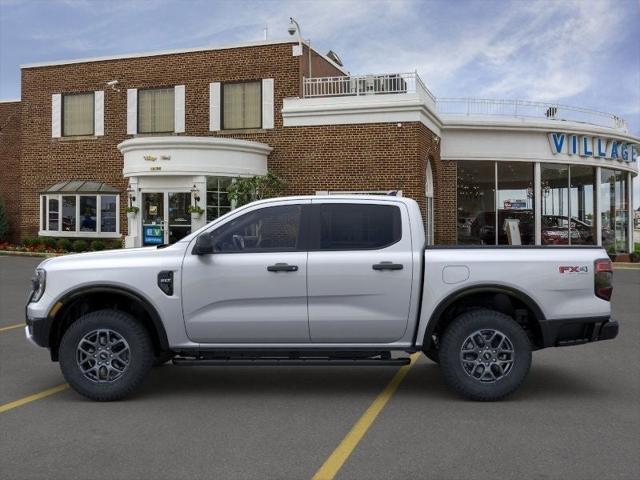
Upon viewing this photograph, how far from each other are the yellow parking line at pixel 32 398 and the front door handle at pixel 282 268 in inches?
96.1

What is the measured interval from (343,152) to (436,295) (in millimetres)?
16421

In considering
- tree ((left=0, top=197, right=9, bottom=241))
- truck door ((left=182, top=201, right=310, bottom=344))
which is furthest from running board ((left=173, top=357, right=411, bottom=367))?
tree ((left=0, top=197, right=9, bottom=241))

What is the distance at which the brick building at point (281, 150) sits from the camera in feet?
71.3

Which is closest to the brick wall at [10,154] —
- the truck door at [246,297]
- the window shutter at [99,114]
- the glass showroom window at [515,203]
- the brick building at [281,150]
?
the brick building at [281,150]

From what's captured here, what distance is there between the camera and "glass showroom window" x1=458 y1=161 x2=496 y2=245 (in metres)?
25.1

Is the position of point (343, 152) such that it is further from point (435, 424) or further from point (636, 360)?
point (435, 424)

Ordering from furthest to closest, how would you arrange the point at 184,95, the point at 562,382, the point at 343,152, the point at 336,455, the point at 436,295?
1. the point at 184,95
2. the point at 343,152
3. the point at 562,382
4. the point at 436,295
5. the point at 336,455

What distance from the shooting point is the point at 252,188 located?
21.6 meters

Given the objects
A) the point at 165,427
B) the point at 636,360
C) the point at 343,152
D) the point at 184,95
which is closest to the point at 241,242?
the point at 165,427

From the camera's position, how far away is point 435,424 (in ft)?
17.4

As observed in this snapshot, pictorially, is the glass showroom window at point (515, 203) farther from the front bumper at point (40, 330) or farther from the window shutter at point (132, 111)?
the front bumper at point (40, 330)

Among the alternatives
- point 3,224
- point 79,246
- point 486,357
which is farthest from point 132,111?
point 486,357

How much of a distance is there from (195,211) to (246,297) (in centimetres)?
1611

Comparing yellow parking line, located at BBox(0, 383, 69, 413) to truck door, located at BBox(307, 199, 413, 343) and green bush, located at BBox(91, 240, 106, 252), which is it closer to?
truck door, located at BBox(307, 199, 413, 343)
